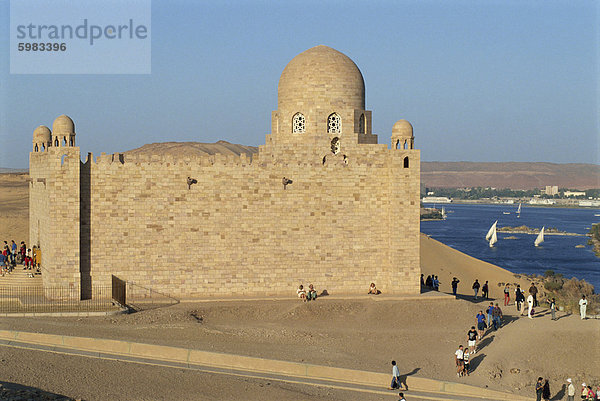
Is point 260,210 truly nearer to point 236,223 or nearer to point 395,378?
point 236,223

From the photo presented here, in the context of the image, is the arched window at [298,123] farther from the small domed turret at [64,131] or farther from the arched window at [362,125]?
the small domed turret at [64,131]

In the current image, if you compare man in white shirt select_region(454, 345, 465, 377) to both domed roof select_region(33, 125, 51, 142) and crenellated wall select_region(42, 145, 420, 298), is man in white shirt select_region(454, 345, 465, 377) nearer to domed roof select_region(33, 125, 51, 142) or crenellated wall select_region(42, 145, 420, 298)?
crenellated wall select_region(42, 145, 420, 298)

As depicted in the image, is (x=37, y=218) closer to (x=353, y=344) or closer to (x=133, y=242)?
(x=133, y=242)

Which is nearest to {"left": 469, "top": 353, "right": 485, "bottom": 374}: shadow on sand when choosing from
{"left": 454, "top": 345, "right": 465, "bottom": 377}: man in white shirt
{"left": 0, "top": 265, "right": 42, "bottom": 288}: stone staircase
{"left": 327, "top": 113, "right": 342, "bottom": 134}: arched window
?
{"left": 454, "top": 345, "right": 465, "bottom": 377}: man in white shirt

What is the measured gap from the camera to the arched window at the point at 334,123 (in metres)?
25.8

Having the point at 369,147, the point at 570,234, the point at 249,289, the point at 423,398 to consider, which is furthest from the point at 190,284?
the point at 570,234

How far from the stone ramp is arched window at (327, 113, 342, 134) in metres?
10.0

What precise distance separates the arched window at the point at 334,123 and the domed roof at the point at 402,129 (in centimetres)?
191

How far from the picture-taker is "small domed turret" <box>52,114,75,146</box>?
24750 mm

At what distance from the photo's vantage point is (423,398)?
1750 cm

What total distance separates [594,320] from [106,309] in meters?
15.4

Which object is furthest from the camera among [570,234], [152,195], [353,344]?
[570,234]

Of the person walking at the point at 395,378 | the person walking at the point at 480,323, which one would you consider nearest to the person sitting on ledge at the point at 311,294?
the person walking at the point at 480,323

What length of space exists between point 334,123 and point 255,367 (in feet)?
34.4
